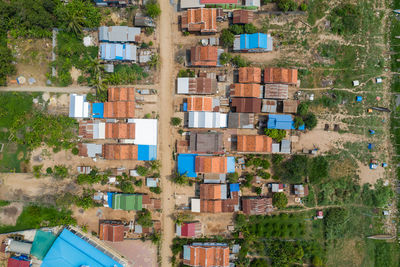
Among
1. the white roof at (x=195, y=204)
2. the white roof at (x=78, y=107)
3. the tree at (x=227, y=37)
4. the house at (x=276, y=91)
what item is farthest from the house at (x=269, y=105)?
→ the white roof at (x=78, y=107)

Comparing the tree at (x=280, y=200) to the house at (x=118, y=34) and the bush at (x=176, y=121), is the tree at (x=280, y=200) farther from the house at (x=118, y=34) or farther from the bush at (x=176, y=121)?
the house at (x=118, y=34)

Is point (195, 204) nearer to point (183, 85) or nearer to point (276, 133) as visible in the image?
point (276, 133)

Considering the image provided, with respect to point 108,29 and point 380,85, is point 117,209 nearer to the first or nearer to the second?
point 108,29

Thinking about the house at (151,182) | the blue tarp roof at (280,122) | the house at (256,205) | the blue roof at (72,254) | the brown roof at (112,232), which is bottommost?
the blue roof at (72,254)

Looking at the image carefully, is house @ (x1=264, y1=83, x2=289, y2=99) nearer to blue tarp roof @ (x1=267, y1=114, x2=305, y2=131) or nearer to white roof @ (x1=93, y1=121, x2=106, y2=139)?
blue tarp roof @ (x1=267, y1=114, x2=305, y2=131)

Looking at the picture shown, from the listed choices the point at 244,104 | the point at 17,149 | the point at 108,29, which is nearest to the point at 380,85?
the point at 244,104
